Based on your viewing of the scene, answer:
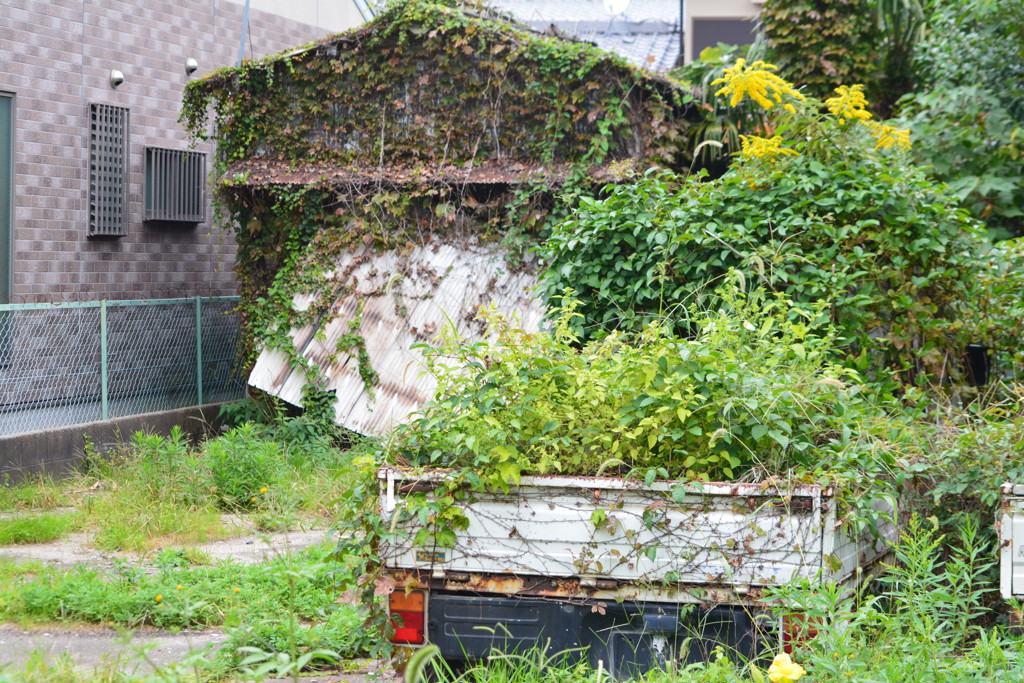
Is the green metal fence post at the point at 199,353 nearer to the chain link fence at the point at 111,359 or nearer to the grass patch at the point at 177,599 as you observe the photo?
the chain link fence at the point at 111,359

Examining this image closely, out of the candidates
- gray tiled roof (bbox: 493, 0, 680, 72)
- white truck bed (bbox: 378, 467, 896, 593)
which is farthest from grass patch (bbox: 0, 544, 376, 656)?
gray tiled roof (bbox: 493, 0, 680, 72)

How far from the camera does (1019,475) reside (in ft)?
13.8

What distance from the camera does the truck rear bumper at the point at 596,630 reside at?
12.0 ft

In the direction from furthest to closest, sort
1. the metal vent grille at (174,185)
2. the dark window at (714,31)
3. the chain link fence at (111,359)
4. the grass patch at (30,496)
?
1. the dark window at (714,31)
2. the metal vent grille at (174,185)
3. the chain link fence at (111,359)
4. the grass patch at (30,496)

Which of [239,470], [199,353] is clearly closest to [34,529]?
[239,470]

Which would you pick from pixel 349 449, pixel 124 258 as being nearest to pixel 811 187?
pixel 349 449

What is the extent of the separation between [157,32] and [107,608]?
27.1 feet

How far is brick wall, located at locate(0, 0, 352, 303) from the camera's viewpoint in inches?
388

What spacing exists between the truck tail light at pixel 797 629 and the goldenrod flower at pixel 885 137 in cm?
508

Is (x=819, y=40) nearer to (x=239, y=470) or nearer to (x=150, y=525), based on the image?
(x=239, y=470)

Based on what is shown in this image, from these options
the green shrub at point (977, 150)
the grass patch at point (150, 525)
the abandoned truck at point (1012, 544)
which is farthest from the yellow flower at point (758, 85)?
the grass patch at point (150, 525)

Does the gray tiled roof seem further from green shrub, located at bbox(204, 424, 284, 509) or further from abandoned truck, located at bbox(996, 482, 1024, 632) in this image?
abandoned truck, located at bbox(996, 482, 1024, 632)

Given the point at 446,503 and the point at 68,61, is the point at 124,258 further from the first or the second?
the point at 446,503

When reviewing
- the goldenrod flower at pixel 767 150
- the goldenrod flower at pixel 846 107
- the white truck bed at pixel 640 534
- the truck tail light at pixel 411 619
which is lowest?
the truck tail light at pixel 411 619
